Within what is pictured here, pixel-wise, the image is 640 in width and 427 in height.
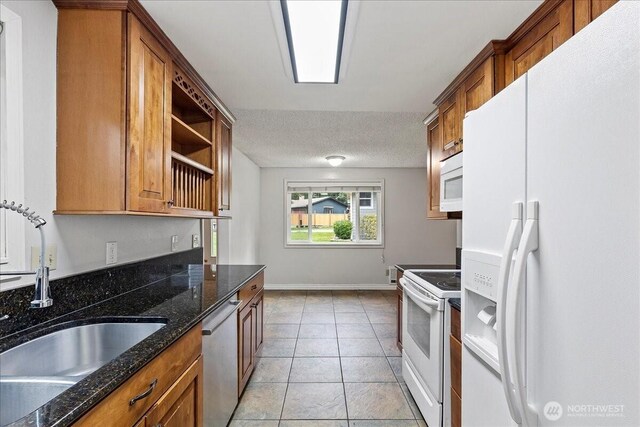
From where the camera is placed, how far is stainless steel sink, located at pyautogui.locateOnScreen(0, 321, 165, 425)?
0.96 metres

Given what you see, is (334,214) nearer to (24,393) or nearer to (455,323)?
(455,323)

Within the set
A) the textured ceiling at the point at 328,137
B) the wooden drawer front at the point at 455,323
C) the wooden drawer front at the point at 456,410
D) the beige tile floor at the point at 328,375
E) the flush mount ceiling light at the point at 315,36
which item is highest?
the textured ceiling at the point at 328,137

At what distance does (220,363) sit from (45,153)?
135cm

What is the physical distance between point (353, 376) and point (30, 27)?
298cm

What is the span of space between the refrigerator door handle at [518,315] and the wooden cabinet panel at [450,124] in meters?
1.51

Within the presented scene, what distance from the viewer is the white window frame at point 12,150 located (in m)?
1.24

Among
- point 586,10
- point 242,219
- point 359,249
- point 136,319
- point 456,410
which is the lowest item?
point 456,410

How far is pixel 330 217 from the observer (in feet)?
20.4

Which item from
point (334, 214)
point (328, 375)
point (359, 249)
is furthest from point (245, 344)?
point (334, 214)

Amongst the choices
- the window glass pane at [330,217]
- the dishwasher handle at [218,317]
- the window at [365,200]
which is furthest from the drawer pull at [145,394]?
the window at [365,200]

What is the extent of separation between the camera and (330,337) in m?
3.59

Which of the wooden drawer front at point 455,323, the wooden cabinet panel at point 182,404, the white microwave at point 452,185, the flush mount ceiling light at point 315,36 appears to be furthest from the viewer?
the white microwave at point 452,185

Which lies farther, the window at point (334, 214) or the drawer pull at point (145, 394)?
the window at point (334, 214)

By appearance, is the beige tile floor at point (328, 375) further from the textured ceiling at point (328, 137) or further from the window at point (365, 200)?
the textured ceiling at point (328, 137)
